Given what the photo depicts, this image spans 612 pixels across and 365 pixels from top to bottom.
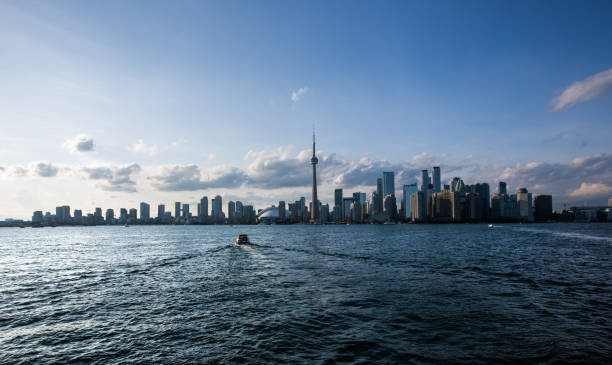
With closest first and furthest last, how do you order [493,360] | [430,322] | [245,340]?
[493,360] < [245,340] < [430,322]

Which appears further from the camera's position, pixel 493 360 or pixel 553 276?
pixel 553 276

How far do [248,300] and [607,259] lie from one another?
68.4 meters

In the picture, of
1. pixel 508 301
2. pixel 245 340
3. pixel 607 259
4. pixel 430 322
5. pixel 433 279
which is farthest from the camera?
pixel 607 259

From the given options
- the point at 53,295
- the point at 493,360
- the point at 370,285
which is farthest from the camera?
the point at 370,285

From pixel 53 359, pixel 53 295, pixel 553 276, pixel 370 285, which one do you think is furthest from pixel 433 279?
pixel 53 295

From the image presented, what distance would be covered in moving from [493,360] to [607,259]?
63.4 m

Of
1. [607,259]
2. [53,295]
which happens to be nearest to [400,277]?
[53,295]

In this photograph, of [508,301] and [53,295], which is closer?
[508,301]

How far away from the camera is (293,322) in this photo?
2478 cm

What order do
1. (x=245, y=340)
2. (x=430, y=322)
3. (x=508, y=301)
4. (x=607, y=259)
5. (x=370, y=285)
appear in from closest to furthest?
1. (x=245, y=340)
2. (x=430, y=322)
3. (x=508, y=301)
4. (x=370, y=285)
5. (x=607, y=259)

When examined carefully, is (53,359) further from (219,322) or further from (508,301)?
(508,301)

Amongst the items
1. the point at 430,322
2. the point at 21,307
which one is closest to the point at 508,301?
the point at 430,322

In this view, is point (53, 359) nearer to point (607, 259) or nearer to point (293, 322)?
point (293, 322)

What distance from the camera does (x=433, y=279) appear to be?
1638 inches
